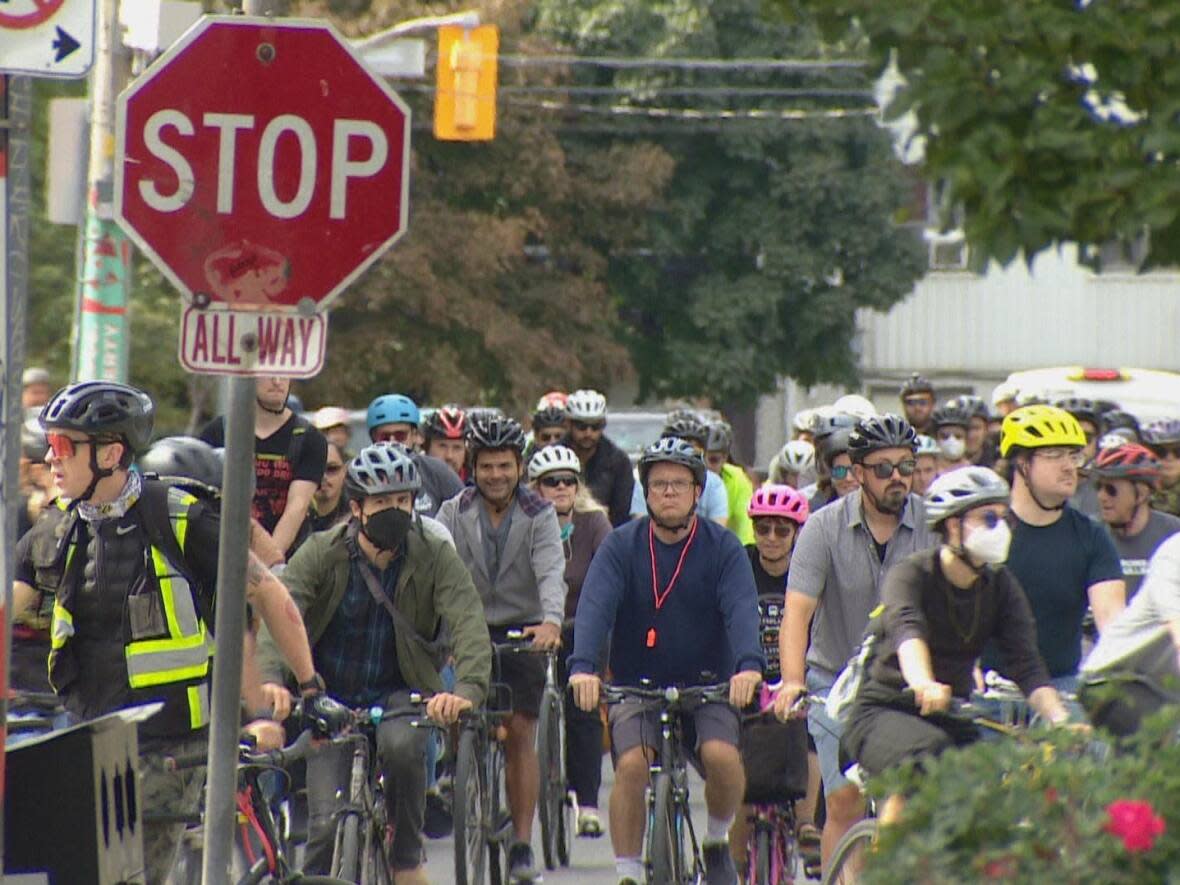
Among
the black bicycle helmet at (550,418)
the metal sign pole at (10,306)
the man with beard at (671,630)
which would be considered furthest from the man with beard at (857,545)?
the black bicycle helmet at (550,418)

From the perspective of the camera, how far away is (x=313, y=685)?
25.5 ft

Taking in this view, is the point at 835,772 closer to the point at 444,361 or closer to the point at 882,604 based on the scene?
the point at 882,604

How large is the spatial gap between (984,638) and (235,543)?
293cm

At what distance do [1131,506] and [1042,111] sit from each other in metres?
7.19

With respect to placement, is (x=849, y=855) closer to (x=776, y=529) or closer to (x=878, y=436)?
(x=878, y=436)

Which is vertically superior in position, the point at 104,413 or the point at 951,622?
the point at 104,413

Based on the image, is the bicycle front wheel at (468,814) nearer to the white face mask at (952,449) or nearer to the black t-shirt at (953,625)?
the black t-shirt at (953,625)

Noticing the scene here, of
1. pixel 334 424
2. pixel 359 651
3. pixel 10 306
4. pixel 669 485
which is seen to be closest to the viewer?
pixel 10 306

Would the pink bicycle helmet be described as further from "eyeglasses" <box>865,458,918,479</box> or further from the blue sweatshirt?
"eyeglasses" <box>865,458,918,479</box>

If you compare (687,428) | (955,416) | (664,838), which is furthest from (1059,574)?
(955,416)

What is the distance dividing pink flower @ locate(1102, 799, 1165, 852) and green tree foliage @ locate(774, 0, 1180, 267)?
0.94m

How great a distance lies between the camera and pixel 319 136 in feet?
20.5

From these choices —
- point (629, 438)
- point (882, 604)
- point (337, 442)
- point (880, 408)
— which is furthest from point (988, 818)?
point (880, 408)

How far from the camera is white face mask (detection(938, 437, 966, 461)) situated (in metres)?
17.2
